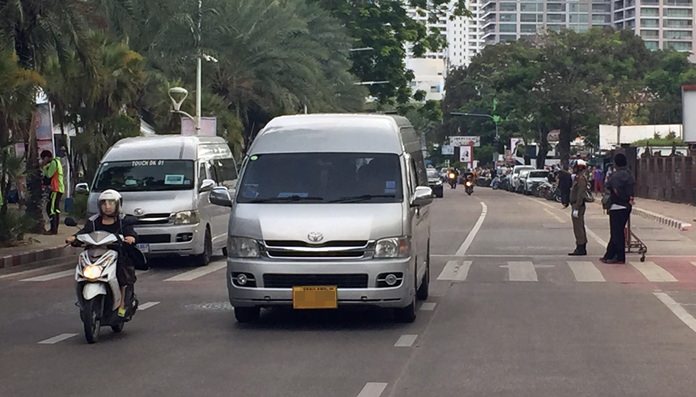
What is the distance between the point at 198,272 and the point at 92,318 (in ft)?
27.2

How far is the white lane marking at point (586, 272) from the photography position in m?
18.5

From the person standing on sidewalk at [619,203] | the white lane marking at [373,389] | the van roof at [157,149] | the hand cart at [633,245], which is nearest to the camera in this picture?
the white lane marking at [373,389]

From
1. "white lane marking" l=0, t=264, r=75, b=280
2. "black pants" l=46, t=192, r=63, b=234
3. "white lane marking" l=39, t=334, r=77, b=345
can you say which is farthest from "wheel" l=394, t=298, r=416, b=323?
"black pants" l=46, t=192, r=63, b=234

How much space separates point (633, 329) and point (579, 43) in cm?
6686

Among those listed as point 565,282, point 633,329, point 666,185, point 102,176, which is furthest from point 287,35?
point 633,329

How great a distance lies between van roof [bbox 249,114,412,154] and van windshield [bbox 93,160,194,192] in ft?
24.1

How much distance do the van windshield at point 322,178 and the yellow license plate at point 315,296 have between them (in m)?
1.08

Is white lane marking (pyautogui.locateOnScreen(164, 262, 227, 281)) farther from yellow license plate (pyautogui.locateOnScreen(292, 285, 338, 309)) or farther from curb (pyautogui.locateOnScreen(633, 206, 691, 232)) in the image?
curb (pyautogui.locateOnScreen(633, 206, 691, 232))

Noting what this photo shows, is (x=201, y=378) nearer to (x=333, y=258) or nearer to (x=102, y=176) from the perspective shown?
(x=333, y=258)

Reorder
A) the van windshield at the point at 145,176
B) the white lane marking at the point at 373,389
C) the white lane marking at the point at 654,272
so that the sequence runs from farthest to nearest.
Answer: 1. the van windshield at the point at 145,176
2. the white lane marking at the point at 654,272
3. the white lane marking at the point at 373,389

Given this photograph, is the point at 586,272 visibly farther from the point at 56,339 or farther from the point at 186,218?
the point at 56,339

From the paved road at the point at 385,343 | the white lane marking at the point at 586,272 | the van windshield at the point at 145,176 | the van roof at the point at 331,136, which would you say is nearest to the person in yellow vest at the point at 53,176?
the van windshield at the point at 145,176

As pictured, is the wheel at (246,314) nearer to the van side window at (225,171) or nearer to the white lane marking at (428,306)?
the white lane marking at (428,306)

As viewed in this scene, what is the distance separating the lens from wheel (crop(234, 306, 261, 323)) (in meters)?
13.2
